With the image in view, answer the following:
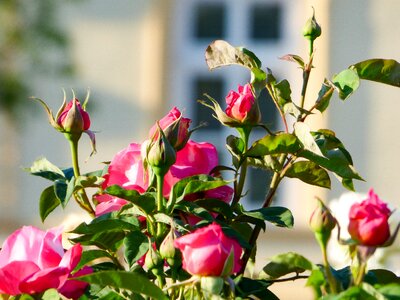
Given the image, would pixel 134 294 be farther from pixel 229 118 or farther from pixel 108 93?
pixel 108 93

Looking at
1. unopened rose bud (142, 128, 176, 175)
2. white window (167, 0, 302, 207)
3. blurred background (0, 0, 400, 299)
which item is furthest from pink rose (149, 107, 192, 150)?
white window (167, 0, 302, 207)

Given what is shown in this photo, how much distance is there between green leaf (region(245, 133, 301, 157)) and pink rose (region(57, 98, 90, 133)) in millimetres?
142

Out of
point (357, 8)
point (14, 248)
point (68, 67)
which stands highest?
point (14, 248)

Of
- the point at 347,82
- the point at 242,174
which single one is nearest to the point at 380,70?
the point at 347,82

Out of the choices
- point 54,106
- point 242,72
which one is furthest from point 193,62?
point 54,106

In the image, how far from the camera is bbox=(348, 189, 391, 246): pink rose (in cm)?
76

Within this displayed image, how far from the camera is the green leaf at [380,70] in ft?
3.10

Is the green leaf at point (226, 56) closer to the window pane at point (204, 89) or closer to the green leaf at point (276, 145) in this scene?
the green leaf at point (276, 145)

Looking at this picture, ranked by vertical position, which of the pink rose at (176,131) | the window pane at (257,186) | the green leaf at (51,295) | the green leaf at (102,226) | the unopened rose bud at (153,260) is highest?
the pink rose at (176,131)

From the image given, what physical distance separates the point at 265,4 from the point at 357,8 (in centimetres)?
63

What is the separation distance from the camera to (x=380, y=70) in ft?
3.11

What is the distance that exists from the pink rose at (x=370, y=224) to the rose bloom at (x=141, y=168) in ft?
0.60

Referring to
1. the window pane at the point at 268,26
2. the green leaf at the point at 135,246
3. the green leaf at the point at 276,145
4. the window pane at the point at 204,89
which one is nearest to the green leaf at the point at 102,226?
the green leaf at the point at 135,246

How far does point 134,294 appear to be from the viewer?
2.68 feet
